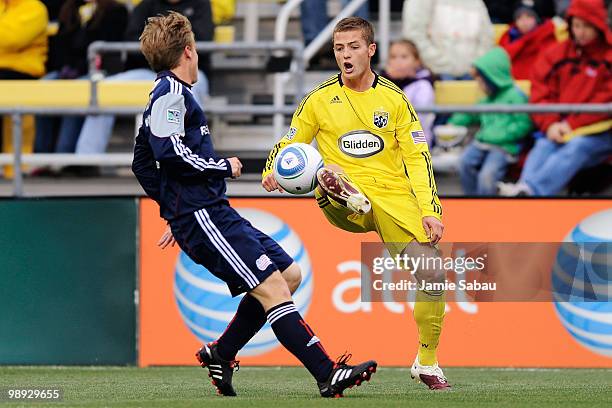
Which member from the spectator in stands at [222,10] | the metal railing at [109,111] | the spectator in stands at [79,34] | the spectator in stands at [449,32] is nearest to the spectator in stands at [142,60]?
the spectator in stands at [79,34]

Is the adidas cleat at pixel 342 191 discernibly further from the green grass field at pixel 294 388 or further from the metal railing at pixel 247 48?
the metal railing at pixel 247 48

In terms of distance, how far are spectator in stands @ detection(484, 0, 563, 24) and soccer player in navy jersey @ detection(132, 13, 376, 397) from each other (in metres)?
7.17

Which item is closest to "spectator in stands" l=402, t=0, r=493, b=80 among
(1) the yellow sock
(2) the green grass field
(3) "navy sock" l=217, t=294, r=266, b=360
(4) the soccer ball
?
(2) the green grass field

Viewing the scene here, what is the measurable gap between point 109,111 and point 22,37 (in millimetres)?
1968

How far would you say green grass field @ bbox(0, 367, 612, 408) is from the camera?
6.90 metres

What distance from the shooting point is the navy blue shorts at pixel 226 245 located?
710cm

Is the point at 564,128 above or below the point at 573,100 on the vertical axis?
below

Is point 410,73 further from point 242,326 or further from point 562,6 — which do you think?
point 242,326

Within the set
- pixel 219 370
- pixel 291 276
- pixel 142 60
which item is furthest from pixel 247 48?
pixel 219 370

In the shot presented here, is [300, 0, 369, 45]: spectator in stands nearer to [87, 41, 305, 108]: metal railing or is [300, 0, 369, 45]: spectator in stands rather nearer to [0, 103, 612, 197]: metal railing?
[87, 41, 305, 108]: metal railing

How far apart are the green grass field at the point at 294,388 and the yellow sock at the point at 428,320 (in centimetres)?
23

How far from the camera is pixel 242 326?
758 cm

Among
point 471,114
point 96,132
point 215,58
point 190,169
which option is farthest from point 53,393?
point 215,58

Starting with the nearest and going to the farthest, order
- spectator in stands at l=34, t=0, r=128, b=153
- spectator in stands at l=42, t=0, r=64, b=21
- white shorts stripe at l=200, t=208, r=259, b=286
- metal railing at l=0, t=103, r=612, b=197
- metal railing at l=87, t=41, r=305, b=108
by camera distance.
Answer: white shorts stripe at l=200, t=208, r=259, b=286, metal railing at l=0, t=103, r=612, b=197, metal railing at l=87, t=41, r=305, b=108, spectator in stands at l=34, t=0, r=128, b=153, spectator in stands at l=42, t=0, r=64, b=21
